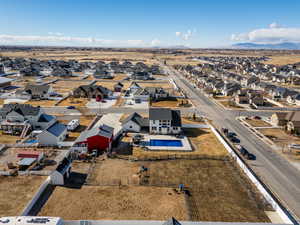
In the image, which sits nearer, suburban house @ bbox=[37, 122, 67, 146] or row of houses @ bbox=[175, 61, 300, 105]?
suburban house @ bbox=[37, 122, 67, 146]

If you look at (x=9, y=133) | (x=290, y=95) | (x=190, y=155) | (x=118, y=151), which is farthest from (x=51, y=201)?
(x=290, y=95)

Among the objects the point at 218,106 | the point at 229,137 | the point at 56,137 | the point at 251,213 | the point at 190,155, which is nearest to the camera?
the point at 251,213

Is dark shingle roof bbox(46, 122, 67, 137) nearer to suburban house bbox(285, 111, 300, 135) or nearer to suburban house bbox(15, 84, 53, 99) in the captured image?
suburban house bbox(15, 84, 53, 99)

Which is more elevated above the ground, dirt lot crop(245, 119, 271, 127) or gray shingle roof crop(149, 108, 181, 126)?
gray shingle roof crop(149, 108, 181, 126)

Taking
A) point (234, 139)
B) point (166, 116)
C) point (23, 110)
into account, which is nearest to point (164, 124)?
point (166, 116)

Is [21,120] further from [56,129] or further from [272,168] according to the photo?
[272,168]

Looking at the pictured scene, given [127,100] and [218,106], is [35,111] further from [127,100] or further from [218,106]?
[218,106]

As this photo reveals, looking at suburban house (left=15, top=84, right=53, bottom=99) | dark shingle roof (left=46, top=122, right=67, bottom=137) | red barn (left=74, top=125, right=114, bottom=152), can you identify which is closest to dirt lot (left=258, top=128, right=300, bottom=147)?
red barn (left=74, top=125, right=114, bottom=152)
